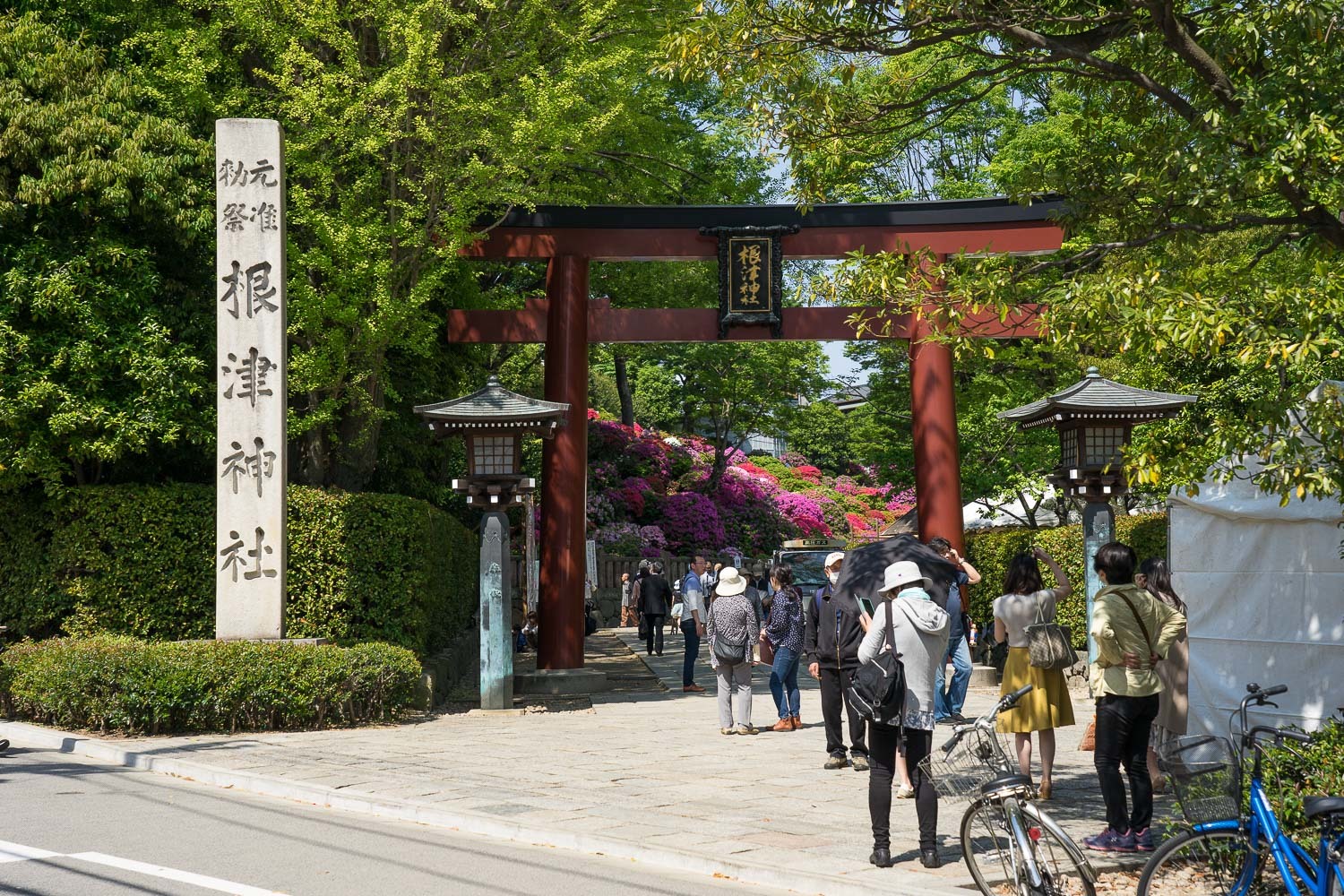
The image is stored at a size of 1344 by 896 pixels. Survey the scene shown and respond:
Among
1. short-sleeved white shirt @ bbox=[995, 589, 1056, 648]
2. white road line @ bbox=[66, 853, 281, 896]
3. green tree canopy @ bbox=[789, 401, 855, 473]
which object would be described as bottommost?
white road line @ bbox=[66, 853, 281, 896]

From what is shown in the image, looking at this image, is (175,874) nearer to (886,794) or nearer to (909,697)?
(886,794)

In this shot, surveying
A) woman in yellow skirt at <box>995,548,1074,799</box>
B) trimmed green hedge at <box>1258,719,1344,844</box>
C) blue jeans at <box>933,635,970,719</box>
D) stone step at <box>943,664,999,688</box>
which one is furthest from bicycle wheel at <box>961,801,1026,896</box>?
stone step at <box>943,664,999,688</box>

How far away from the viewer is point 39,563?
578 inches

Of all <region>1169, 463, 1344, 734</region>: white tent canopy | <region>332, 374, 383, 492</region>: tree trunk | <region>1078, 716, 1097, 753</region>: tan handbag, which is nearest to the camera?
<region>1169, 463, 1344, 734</region>: white tent canopy

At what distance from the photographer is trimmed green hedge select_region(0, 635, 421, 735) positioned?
1198 centimetres

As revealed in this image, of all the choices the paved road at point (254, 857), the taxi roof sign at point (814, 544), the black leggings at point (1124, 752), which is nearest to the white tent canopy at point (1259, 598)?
the black leggings at point (1124, 752)

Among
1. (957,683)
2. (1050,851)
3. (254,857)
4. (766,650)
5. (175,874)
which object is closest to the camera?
(1050,851)

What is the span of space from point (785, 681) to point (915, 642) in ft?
20.2

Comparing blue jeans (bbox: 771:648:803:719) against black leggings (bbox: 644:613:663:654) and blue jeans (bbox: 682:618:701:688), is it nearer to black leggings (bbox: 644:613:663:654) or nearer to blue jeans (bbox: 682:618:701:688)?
blue jeans (bbox: 682:618:701:688)

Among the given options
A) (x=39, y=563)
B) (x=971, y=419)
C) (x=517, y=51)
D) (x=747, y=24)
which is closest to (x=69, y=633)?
(x=39, y=563)

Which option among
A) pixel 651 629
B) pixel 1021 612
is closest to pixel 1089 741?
pixel 1021 612

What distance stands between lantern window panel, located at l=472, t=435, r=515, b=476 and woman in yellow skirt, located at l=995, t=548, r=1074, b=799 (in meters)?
7.78

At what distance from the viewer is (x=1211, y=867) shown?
5.16 m

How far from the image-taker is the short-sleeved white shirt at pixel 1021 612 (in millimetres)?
8391
